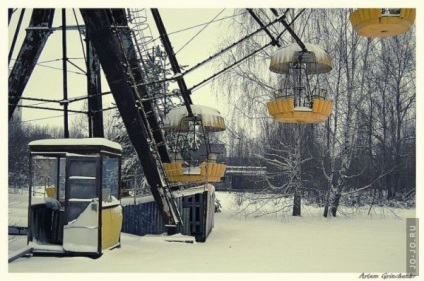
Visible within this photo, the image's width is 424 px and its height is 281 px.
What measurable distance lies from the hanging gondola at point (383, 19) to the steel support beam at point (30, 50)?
20.7 feet

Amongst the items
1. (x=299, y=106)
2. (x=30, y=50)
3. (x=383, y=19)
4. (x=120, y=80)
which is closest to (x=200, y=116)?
(x=120, y=80)

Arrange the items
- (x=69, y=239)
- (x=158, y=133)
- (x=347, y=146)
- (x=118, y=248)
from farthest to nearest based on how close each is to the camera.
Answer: (x=347, y=146), (x=158, y=133), (x=118, y=248), (x=69, y=239)

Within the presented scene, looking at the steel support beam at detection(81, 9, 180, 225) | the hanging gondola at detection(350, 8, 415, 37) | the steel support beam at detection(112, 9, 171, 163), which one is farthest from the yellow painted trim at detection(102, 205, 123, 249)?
the hanging gondola at detection(350, 8, 415, 37)

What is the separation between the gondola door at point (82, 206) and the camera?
31.4 feet

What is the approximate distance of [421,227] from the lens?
8.44 metres

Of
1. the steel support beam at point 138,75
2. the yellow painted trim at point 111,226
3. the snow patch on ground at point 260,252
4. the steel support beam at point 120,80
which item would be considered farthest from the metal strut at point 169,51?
the snow patch on ground at point 260,252

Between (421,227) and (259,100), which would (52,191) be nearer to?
(421,227)

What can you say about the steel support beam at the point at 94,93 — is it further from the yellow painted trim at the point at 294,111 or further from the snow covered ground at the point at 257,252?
the yellow painted trim at the point at 294,111

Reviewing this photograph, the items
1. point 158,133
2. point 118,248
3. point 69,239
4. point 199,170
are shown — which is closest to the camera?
point 69,239

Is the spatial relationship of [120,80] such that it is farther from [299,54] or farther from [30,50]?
[299,54]

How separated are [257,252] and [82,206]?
3.86 m

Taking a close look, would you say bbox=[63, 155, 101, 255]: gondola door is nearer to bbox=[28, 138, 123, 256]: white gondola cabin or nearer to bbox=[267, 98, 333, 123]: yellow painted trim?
bbox=[28, 138, 123, 256]: white gondola cabin
